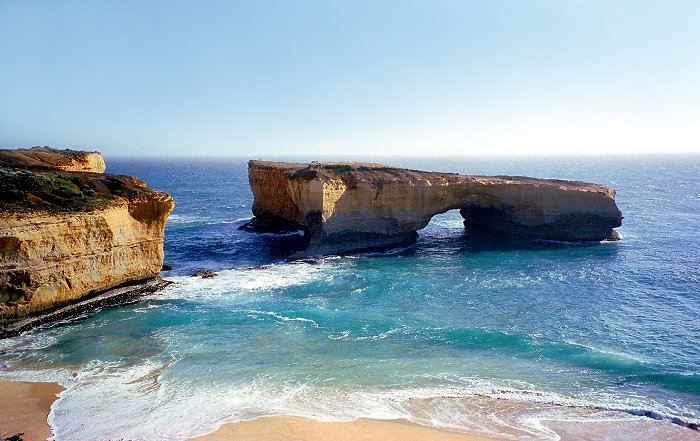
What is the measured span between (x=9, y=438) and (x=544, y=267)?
30384 millimetres

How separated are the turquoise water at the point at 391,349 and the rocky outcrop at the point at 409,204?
15.3 ft

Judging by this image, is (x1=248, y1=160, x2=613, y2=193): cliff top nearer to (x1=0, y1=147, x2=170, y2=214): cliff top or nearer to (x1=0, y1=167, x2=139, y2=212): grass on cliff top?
(x1=0, y1=147, x2=170, y2=214): cliff top

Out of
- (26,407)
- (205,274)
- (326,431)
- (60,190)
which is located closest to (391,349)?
(326,431)

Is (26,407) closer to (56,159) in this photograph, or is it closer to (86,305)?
(86,305)

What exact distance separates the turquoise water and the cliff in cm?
180

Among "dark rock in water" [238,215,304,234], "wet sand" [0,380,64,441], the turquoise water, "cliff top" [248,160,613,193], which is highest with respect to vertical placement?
"cliff top" [248,160,613,193]

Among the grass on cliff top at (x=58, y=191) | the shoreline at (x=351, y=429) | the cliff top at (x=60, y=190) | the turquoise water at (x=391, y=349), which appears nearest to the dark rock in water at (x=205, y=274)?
the turquoise water at (x=391, y=349)

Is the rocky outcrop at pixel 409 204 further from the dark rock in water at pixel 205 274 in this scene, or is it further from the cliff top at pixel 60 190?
the cliff top at pixel 60 190

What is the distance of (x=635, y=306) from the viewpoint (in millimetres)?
26078

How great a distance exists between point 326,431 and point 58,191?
18.3 meters

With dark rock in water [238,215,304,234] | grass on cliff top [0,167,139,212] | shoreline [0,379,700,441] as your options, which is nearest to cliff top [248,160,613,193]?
dark rock in water [238,215,304,234]

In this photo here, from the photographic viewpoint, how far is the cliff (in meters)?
21.4

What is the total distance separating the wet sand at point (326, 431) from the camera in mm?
14367

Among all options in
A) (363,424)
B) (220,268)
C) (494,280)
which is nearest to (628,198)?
(494,280)
